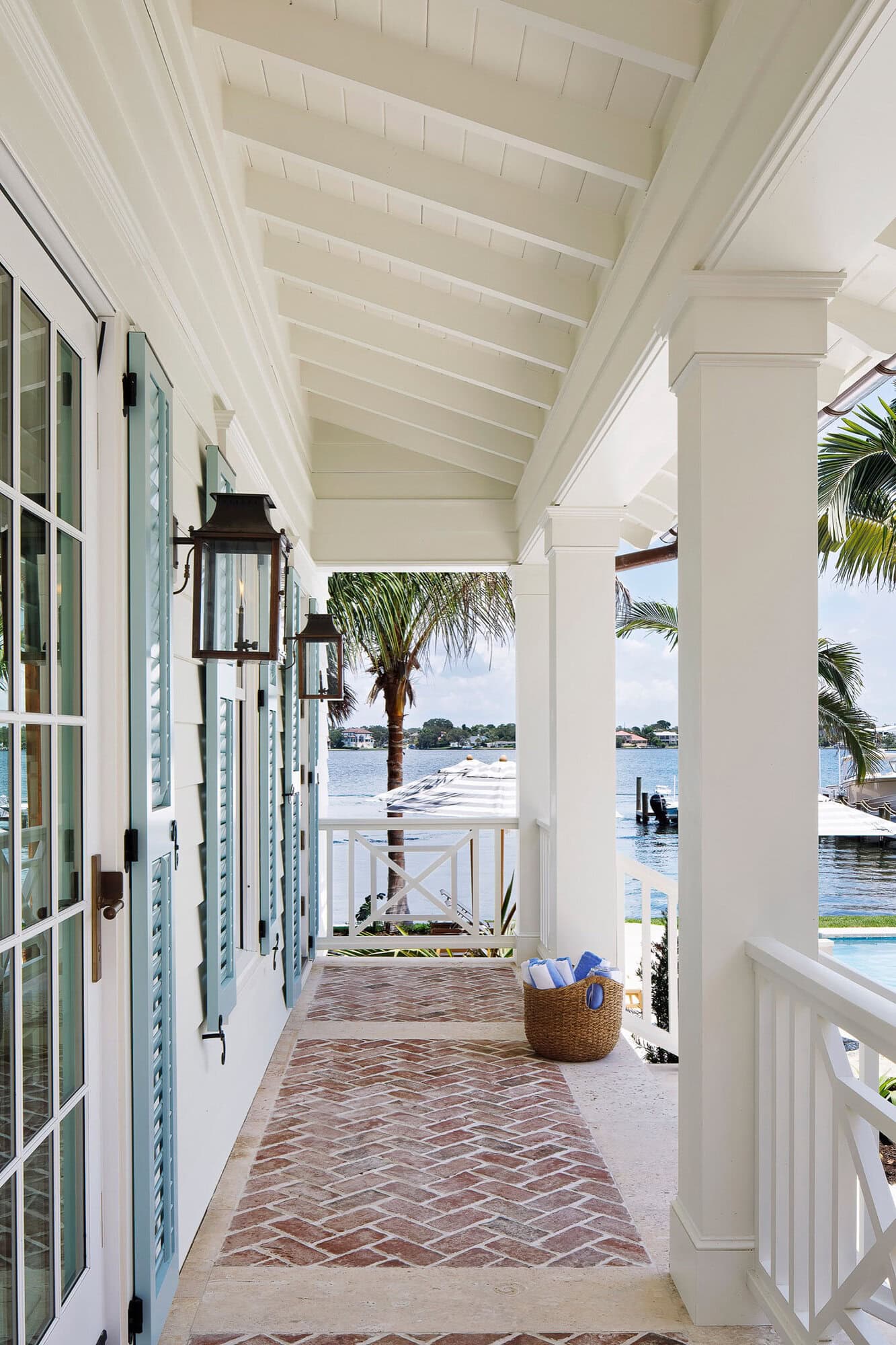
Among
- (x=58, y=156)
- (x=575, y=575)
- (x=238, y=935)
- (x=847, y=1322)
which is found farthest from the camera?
(x=575, y=575)

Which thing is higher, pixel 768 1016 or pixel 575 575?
pixel 575 575

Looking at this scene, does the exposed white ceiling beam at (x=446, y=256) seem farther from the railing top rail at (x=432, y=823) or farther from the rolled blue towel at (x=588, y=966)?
the railing top rail at (x=432, y=823)

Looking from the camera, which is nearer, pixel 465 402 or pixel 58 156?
pixel 58 156

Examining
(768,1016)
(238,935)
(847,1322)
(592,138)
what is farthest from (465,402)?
(847,1322)

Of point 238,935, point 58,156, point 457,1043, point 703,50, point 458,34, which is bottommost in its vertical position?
point 457,1043

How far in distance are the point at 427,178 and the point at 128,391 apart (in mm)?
1587

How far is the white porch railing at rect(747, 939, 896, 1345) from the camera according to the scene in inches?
75.3

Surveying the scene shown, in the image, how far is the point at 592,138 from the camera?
2.84m

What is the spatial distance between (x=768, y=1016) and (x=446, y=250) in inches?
111

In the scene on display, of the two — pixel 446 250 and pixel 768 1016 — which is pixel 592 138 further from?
pixel 768 1016

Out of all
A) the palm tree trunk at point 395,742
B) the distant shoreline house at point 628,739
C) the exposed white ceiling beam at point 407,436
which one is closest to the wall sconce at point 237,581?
the exposed white ceiling beam at point 407,436

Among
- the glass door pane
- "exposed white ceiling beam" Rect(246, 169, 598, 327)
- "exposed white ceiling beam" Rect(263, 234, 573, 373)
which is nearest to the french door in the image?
the glass door pane

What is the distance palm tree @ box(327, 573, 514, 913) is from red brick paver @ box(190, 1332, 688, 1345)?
25.0 ft

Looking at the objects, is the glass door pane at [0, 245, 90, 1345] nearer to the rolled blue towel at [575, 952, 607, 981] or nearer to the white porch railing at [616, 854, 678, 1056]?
the rolled blue towel at [575, 952, 607, 981]
